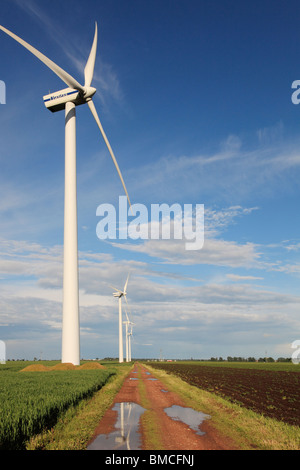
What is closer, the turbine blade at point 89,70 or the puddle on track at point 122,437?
the puddle on track at point 122,437

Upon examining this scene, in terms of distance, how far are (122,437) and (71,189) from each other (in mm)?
37198

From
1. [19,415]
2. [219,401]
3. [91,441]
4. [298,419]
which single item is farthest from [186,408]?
[19,415]

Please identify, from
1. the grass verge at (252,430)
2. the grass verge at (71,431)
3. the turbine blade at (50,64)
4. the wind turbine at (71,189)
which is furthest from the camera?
the wind turbine at (71,189)

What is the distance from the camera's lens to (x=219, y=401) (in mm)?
24891

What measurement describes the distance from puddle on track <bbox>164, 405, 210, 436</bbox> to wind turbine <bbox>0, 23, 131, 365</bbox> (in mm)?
24519

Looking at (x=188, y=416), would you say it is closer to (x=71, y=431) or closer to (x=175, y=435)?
(x=175, y=435)

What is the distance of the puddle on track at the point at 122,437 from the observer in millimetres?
12590

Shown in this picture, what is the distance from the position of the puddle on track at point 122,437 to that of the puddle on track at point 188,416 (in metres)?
2.06

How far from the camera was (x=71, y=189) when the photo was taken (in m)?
46.7

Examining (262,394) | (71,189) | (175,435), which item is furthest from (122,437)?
(71,189)

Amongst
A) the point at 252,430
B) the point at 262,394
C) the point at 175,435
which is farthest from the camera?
the point at 262,394

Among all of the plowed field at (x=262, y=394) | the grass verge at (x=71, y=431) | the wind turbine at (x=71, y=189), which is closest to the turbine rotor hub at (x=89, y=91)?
the wind turbine at (x=71, y=189)

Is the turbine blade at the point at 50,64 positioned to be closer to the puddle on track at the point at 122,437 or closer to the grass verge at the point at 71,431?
the grass verge at the point at 71,431
